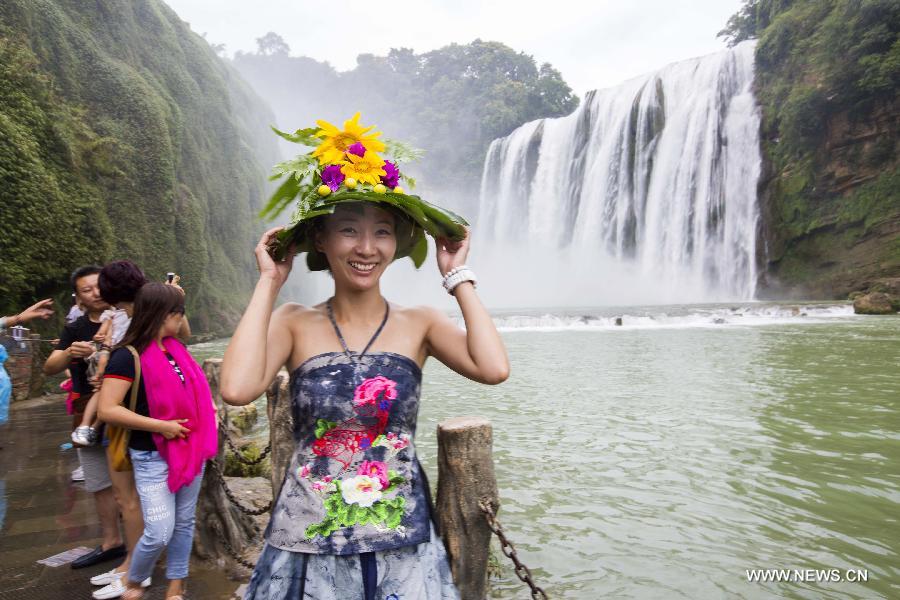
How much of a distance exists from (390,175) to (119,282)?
6.51ft

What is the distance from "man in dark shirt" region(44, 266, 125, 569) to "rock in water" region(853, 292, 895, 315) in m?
23.4

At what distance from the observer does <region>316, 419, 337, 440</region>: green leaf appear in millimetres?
1521

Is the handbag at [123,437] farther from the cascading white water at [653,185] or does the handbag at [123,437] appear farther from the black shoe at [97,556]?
the cascading white water at [653,185]

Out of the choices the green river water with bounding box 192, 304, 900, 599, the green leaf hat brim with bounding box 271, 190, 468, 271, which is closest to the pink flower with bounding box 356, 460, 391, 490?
the green leaf hat brim with bounding box 271, 190, 468, 271

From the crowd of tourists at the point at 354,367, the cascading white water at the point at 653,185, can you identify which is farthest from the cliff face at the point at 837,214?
the crowd of tourists at the point at 354,367

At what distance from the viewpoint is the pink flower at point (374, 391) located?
1.53 m

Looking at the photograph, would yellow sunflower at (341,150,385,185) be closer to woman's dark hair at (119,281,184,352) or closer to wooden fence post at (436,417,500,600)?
wooden fence post at (436,417,500,600)

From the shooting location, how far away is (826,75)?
1030 inches

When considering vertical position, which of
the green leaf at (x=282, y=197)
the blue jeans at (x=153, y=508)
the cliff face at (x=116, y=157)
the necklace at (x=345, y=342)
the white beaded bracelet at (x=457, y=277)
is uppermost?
the cliff face at (x=116, y=157)

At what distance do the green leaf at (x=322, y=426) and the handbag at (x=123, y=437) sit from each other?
150cm

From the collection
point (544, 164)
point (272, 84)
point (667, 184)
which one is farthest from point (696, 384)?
point (272, 84)

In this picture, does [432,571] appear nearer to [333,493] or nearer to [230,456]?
[333,493]

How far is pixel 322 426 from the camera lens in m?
1.52

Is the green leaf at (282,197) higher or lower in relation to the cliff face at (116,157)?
lower
